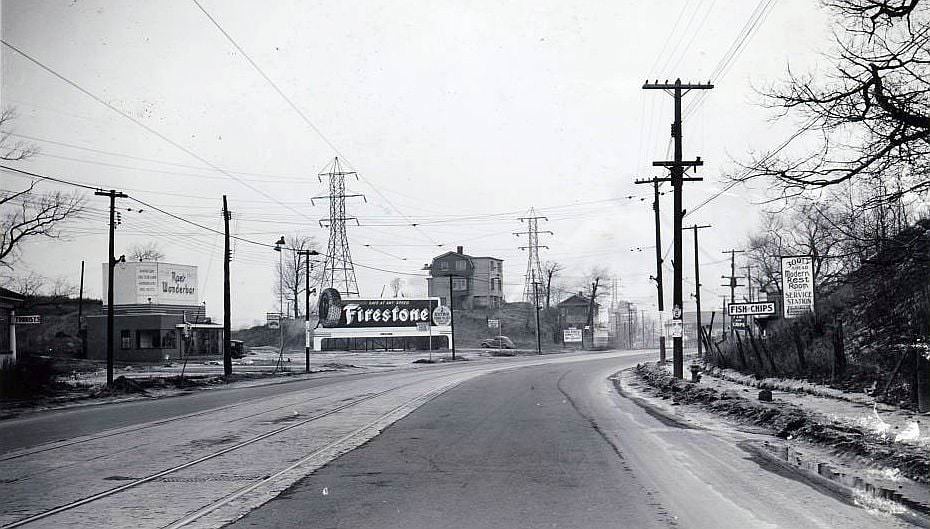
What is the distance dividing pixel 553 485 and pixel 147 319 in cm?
6219

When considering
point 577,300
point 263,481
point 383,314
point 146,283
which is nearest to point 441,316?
point 383,314

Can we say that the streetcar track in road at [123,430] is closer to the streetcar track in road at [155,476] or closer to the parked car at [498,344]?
the streetcar track in road at [155,476]

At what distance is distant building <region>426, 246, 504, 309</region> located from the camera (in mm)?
127938

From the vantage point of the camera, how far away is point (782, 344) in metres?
31.2

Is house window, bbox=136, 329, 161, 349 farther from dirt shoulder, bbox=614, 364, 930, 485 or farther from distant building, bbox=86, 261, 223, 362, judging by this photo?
dirt shoulder, bbox=614, 364, 930, 485

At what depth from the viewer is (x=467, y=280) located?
422ft

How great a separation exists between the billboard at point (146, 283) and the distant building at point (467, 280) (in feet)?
197

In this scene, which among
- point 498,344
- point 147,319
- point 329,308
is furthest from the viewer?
point 498,344

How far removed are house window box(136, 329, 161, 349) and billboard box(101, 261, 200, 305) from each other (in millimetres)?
2865

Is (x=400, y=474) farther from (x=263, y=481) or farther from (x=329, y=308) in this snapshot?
(x=329, y=308)

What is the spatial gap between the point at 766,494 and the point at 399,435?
283 inches

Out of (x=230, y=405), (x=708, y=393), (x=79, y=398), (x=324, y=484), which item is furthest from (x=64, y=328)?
(x=324, y=484)

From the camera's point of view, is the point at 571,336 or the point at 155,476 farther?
the point at 571,336

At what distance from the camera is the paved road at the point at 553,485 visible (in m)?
7.43
